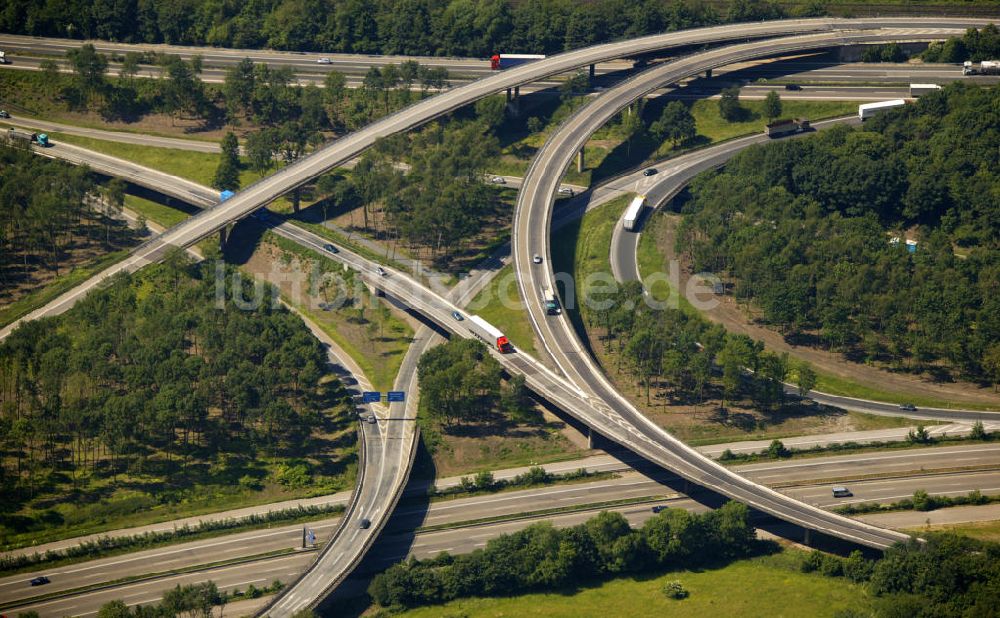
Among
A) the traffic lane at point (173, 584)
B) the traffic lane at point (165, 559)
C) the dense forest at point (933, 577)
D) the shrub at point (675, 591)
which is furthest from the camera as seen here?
the traffic lane at point (165, 559)

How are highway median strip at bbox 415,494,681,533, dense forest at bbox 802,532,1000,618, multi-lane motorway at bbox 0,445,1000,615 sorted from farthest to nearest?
highway median strip at bbox 415,494,681,533 → multi-lane motorway at bbox 0,445,1000,615 → dense forest at bbox 802,532,1000,618

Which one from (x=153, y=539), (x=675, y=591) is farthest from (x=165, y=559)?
(x=675, y=591)

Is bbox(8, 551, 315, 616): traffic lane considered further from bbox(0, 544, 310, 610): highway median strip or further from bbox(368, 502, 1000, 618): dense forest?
bbox(368, 502, 1000, 618): dense forest

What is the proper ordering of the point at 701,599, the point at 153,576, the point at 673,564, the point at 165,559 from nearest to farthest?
the point at 701,599 < the point at 153,576 < the point at 673,564 < the point at 165,559

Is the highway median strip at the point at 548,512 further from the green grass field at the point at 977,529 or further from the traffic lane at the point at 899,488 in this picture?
the green grass field at the point at 977,529

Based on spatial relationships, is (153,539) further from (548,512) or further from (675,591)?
(675,591)

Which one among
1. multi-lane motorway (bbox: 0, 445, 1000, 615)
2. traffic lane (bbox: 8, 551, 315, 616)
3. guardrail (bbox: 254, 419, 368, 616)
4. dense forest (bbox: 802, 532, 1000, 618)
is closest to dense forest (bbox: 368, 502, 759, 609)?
guardrail (bbox: 254, 419, 368, 616)

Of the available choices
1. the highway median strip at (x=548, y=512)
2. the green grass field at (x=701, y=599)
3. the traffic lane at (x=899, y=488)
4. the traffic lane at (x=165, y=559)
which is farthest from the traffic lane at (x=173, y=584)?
the traffic lane at (x=899, y=488)

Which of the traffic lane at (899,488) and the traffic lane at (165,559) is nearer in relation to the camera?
the traffic lane at (165,559)

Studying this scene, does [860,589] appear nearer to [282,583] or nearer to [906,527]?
[906,527]
